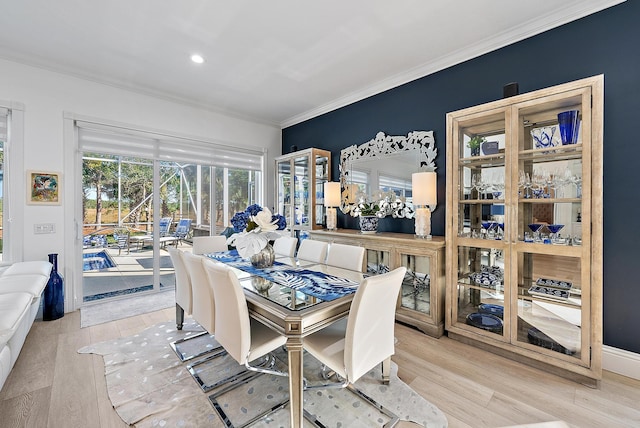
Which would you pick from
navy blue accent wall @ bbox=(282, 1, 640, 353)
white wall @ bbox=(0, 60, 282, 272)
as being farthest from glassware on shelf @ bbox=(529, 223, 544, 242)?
white wall @ bbox=(0, 60, 282, 272)

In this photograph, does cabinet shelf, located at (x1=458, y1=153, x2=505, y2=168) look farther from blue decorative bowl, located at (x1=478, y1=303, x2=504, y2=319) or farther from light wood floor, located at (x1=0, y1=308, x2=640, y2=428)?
light wood floor, located at (x1=0, y1=308, x2=640, y2=428)

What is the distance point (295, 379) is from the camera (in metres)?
1.48

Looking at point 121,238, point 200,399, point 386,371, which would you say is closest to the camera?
point 200,399

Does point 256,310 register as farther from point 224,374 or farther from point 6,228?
point 6,228

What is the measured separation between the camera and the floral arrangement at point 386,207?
338 cm

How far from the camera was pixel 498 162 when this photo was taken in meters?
2.44

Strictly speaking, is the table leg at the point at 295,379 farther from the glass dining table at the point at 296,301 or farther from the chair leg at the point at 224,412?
the chair leg at the point at 224,412

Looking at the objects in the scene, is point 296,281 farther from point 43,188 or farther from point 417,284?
point 43,188

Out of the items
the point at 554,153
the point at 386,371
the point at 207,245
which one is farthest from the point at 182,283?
the point at 554,153

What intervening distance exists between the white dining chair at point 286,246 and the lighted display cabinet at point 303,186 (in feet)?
3.34

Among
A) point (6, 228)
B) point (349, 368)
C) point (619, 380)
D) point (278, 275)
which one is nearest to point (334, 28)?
point (278, 275)

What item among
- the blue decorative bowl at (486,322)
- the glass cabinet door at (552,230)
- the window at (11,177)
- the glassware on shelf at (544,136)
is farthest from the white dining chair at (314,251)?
the window at (11,177)

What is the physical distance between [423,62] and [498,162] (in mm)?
1415

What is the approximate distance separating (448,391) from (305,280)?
1.24m
